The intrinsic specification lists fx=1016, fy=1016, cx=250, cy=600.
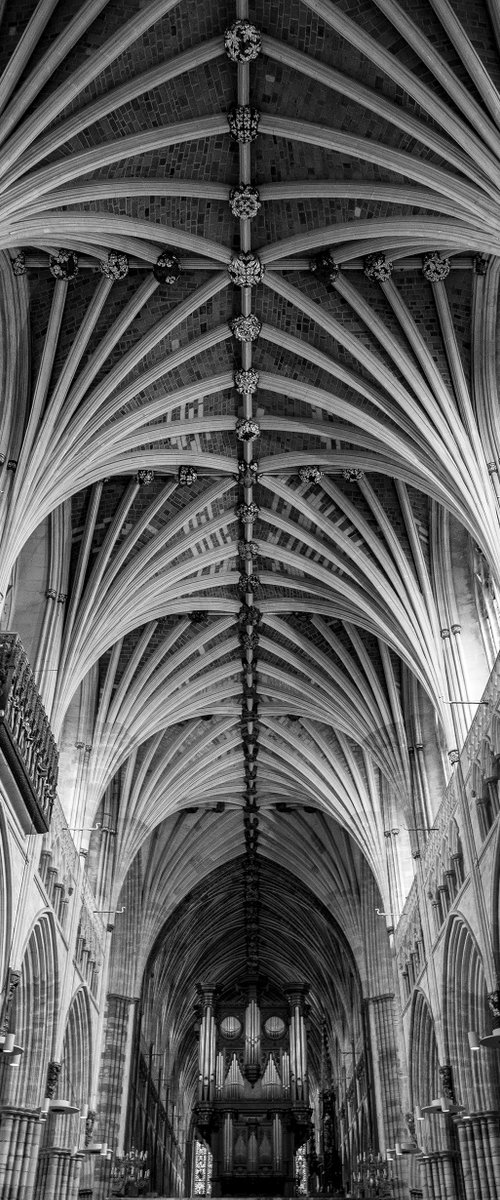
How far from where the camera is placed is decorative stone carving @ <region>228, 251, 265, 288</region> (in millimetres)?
18812

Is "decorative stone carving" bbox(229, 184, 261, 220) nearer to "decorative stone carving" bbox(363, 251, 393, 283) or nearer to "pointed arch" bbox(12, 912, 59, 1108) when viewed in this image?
"decorative stone carving" bbox(363, 251, 393, 283)

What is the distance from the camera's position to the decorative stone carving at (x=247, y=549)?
25781 millimetres

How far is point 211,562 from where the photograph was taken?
25.9 meters

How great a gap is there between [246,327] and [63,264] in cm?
383

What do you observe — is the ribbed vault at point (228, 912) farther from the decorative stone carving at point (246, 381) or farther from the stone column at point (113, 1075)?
the decorative stone carving at point (246, 381)

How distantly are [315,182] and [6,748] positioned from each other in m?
10.8

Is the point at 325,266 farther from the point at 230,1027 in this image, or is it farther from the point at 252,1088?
the point at 230,1027

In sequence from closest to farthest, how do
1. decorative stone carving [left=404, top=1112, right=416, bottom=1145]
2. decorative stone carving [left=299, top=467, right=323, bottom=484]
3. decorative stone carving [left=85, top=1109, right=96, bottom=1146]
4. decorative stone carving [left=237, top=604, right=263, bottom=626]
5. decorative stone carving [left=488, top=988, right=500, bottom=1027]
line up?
decorative stone carving [left=488, top=988, right=500, bottom=1027], decorative stone carving [left=299, top=467, right=323, bottom=484], decorative stone carving [left=85, top=1109, right=96, bottom=1146], decorative stone carving [left=404, top=1112, right=416, bottom=1145], decorative stone carving [left=237, top=604, right=263, bottom=626]

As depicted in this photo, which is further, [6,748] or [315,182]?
[315,182]

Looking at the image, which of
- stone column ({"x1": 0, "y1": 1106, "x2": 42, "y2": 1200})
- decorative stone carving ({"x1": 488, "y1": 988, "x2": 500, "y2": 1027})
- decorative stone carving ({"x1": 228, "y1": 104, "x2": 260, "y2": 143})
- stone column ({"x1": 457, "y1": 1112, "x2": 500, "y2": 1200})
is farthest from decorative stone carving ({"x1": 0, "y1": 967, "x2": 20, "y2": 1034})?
decorative stone carving ({"x1": 228, "y1": 104, "x2": 260, "y2": 143})

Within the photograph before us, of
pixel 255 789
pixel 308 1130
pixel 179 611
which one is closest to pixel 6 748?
pixel 179 611

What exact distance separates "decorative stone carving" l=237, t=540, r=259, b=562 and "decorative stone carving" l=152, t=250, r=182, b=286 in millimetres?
8115

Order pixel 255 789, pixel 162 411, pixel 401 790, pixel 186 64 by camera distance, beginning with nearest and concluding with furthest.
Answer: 1. pixel 186 64
2. pixel 162 411
3. pixel 401 790
4. pixel 255 789

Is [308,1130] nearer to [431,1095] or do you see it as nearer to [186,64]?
[431,1095]
